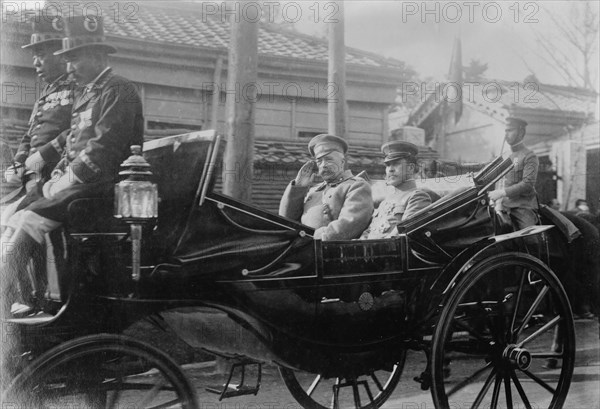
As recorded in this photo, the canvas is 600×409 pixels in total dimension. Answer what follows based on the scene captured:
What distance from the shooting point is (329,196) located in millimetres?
3361

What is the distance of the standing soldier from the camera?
442cm

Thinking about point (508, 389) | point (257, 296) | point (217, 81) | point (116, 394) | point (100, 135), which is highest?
point (217, 81)

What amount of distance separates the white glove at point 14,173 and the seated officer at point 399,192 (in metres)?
1.78

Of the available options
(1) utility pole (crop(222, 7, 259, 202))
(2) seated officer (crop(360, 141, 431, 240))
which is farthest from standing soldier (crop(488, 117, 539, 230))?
(1) utility pole (crop(222, 7, 259, 202))

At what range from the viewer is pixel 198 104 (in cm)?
298

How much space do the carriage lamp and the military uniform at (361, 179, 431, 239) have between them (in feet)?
4.76

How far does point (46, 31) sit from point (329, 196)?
157 centimetres

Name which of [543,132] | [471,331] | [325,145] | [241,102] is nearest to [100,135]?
[241,102]

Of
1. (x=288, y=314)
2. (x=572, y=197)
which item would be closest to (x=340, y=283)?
(x=288, y=314)

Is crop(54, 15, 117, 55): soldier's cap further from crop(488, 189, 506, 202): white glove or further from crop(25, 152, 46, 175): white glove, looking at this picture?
crop(488, 189, 506, 202): white glove

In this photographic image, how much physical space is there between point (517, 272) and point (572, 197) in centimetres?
254

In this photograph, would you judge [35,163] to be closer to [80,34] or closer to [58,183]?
[58,183]

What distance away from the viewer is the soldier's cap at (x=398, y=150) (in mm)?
3516

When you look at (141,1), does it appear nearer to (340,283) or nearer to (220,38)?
(220,38)
